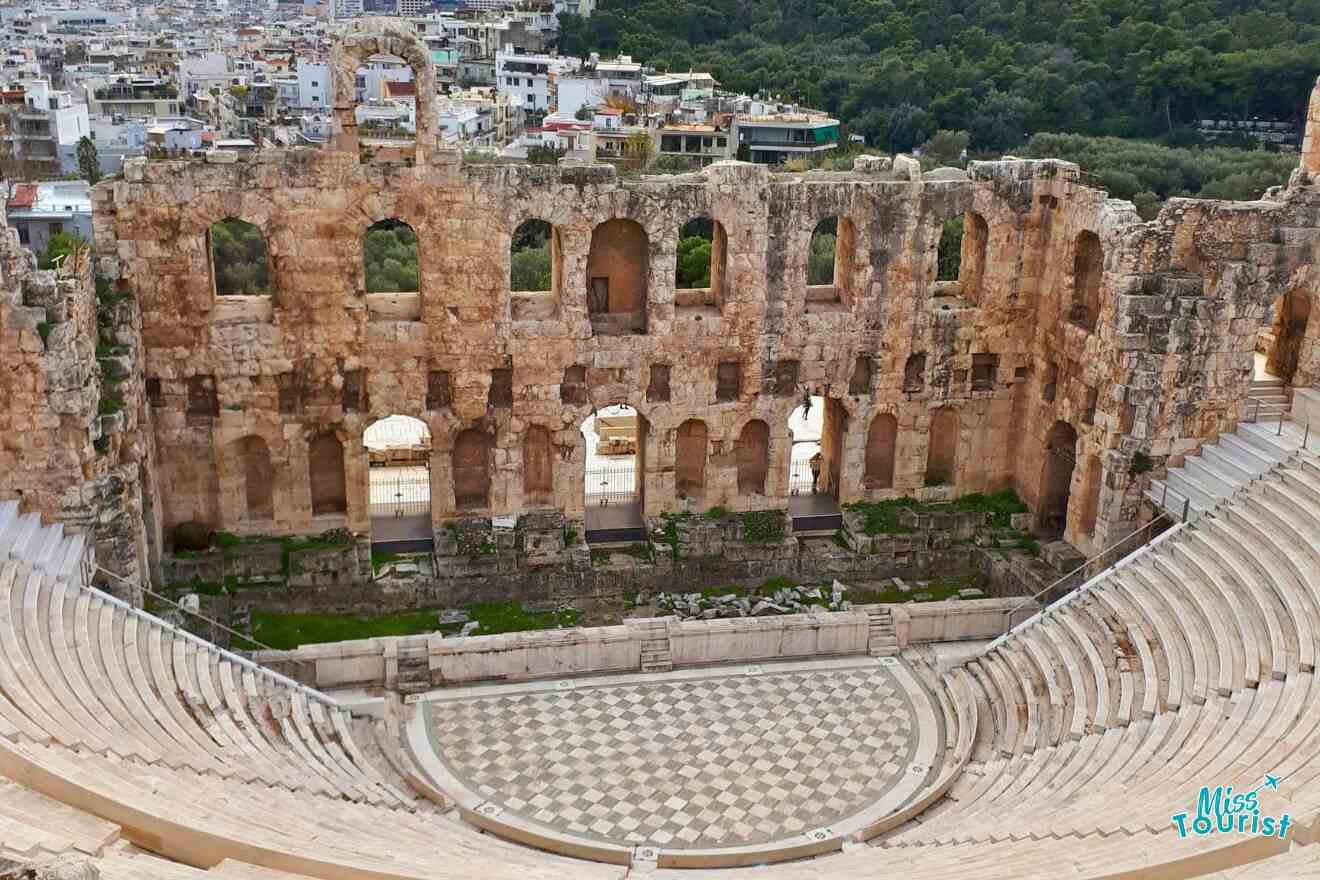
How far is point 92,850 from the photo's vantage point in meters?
13.7

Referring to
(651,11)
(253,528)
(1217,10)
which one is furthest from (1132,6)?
(253,528)

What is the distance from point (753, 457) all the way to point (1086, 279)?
27.8 ft

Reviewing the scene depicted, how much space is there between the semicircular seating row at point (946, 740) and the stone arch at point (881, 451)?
6.59 meters

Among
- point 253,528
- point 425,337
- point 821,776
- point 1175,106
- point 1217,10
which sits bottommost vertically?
point 821,776

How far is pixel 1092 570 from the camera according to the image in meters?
27.5

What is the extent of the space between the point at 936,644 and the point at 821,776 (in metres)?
5.58

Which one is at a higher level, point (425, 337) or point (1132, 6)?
point (1132, 6)

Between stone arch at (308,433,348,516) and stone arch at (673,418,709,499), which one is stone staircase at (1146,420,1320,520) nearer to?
stone arch at (673,418,709,499)

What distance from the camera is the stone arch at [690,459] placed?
2973 cm

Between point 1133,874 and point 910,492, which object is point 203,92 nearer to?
point 910,492

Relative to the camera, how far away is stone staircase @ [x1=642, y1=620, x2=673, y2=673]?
25.8m

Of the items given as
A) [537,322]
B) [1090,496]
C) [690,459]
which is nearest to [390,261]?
[690,459]

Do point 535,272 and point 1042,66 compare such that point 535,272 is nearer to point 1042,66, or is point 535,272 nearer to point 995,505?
point 995,505

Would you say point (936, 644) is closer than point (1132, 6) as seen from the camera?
Yes
